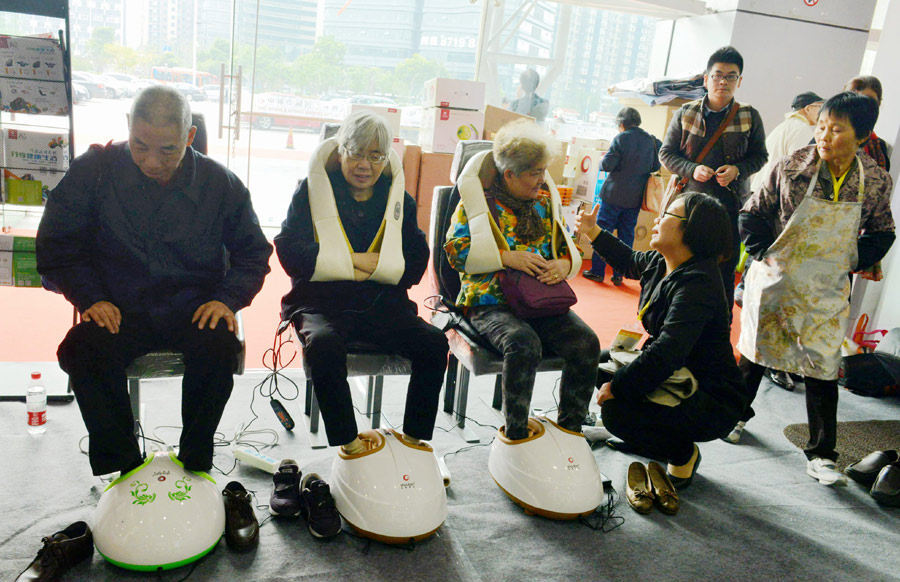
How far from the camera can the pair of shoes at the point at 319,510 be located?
6.20 feet

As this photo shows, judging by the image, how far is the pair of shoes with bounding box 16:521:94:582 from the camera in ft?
5.26

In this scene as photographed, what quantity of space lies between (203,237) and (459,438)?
1.24 meters

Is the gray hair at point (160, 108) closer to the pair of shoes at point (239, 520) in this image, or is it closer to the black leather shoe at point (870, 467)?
the pair of shoes at point (239, 520)

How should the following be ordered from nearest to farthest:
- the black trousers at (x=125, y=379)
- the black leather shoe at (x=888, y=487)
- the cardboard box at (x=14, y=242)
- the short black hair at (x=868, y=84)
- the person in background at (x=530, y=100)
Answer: the black trousers at (x=125, y=379) < the black leather shoe at (x=888, y=487) < the cardboard box at (x=14, y=242) < the short black hair at (x=868, y=84) < the person in background at (x=530, y=100)

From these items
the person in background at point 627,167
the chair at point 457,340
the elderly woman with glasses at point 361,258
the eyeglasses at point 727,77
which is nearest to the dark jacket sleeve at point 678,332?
the chair at point 457,340

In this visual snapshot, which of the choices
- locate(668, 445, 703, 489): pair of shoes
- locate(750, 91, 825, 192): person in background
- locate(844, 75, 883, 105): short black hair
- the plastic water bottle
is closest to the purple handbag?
locate(668, 445, 703, 489): pair of shoes

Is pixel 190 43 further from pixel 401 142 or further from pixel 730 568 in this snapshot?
pixel 730 568

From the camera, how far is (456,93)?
209 inches

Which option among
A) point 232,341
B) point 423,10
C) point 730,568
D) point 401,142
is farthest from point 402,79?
point 730,568

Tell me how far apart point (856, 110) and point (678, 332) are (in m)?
1.09

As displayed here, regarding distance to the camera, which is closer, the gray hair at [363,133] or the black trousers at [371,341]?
the black trousers at [371,341]

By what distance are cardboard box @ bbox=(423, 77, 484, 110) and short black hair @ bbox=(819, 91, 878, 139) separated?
10.6 ft

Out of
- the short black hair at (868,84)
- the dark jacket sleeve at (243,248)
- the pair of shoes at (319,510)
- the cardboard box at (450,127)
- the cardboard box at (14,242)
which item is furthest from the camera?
the cardboard box at (450,127)

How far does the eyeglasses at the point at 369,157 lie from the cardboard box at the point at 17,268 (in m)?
1.32
